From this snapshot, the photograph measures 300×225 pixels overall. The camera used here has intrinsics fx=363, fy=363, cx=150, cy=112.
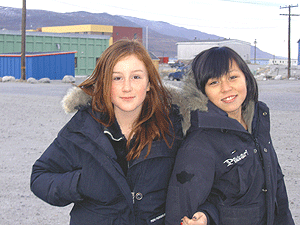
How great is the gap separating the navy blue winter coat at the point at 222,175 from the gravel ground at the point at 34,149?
173cm

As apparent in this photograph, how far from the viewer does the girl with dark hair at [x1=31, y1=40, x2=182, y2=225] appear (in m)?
1.88

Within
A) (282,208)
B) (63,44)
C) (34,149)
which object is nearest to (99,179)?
(282,208)

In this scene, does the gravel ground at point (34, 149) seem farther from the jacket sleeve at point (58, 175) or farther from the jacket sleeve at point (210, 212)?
the jacket sleeve at point (210, 212)

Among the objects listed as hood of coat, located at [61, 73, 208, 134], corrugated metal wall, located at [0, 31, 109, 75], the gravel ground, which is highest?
corrugated metal wall, located at [0, 31, 109, 75]

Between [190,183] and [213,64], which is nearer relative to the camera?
[190,183]

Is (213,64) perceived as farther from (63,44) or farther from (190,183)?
(63,44)

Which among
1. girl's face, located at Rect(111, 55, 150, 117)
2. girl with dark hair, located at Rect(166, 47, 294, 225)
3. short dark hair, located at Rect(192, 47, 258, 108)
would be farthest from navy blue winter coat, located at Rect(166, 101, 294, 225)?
girl's face, located at Rect(111, 55, 150, 117)

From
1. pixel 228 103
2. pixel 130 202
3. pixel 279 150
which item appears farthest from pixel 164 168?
pixel 279 150

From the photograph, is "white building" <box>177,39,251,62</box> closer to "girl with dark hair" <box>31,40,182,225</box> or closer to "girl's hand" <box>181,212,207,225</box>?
"girl with dark hair" <box>31,40,182,225</box>

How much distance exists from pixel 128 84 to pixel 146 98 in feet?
0.79

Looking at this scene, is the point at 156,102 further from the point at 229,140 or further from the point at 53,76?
the point at 53,76

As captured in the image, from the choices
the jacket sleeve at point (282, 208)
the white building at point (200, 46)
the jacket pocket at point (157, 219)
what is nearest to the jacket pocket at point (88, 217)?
the jacket pocket at point (157, 219)

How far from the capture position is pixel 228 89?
6.98 feet

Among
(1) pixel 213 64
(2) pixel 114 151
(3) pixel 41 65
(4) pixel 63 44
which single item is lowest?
(2) pixel 114 151
